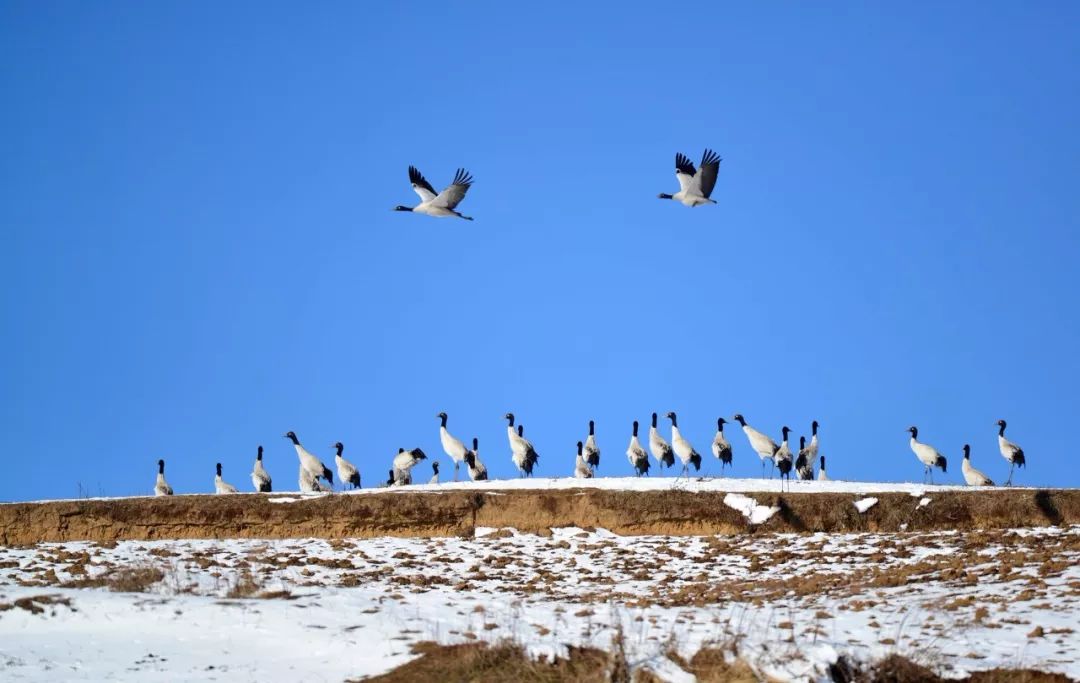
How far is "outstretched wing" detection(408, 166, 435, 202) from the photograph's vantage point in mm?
34531

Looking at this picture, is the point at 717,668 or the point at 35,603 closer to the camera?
the point at 717,668

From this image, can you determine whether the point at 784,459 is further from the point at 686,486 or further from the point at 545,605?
the point at 545,605

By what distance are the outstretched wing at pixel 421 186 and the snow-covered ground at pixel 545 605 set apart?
1276 cm

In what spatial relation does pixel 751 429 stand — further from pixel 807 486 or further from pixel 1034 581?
pixel 1034 581

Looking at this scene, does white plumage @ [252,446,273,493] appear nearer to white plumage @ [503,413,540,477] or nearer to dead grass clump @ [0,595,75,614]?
white plumage @ [503,413,540,477]

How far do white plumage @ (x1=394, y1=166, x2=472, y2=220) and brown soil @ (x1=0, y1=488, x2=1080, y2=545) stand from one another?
28.5 ft

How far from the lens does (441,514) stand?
27969 mm

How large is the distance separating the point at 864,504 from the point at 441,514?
9073 millimetres

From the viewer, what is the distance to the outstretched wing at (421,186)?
113 ft

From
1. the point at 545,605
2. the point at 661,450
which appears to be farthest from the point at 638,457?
the point at 545,605

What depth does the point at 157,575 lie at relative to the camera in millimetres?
19438

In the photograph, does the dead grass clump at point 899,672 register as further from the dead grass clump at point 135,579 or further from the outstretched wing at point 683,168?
the outstretched wing at point 683,168

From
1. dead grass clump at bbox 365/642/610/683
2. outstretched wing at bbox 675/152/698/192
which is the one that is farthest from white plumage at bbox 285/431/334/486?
dead grass clump at bbox 365/642/610/683

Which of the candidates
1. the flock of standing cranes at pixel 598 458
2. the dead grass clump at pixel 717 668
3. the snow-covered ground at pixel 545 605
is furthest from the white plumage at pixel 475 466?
the dead grass clump at pixel 717 668
